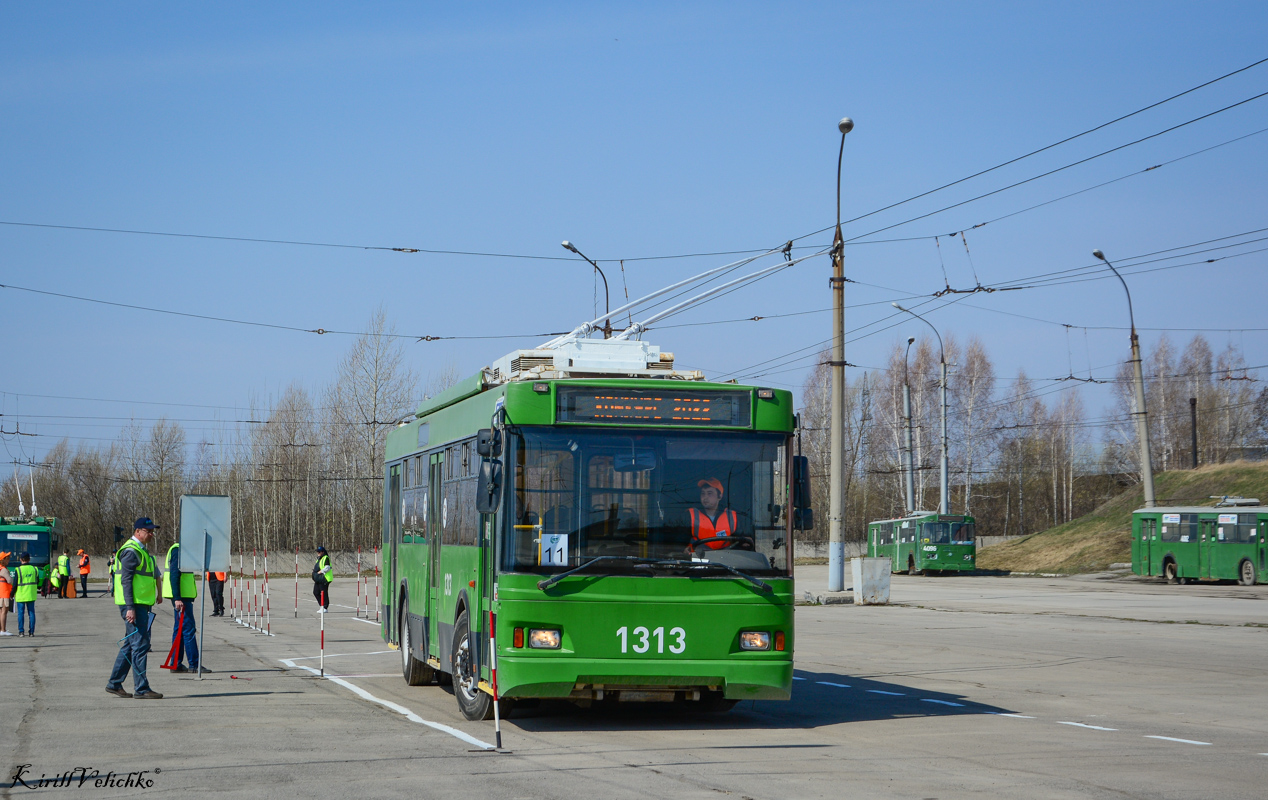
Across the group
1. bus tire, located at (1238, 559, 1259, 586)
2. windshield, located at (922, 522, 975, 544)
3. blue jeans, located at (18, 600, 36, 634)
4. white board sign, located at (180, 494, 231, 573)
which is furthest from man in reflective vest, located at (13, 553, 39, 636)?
windshield, located at (922, 522, 975, 544)

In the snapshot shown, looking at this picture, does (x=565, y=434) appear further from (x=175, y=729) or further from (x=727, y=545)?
(x=175, y=729)

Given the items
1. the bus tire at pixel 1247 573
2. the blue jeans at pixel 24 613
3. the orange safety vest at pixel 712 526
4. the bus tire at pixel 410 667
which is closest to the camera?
the orange safety vest at pixel 712 526

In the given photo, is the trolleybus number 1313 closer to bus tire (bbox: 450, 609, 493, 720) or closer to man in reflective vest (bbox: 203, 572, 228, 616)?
Answer: bus tire (bbox: 450, 609, 493, 720)

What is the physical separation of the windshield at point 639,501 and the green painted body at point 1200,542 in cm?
3918

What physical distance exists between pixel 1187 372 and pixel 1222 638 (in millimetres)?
79979

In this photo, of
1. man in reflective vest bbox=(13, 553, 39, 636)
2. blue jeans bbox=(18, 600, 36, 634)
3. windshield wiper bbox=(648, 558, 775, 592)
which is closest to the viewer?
windshield wiper bbox=(648, 558, 775, 592)

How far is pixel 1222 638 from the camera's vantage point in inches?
893

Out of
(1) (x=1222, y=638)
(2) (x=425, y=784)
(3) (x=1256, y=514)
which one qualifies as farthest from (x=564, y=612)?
(3) (x=1256, y=514)

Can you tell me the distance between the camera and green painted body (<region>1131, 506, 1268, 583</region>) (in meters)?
44.9

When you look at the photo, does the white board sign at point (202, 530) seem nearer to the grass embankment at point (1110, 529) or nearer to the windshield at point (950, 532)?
the windshield at point (950, 532)

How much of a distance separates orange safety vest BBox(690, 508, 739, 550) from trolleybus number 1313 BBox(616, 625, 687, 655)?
2.55 ft

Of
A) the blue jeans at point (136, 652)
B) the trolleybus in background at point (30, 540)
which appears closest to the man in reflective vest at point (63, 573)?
the trolleybus in background at point (30, 540)

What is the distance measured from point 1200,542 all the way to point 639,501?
41802mm

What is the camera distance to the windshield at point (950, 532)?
5797 centimetres
